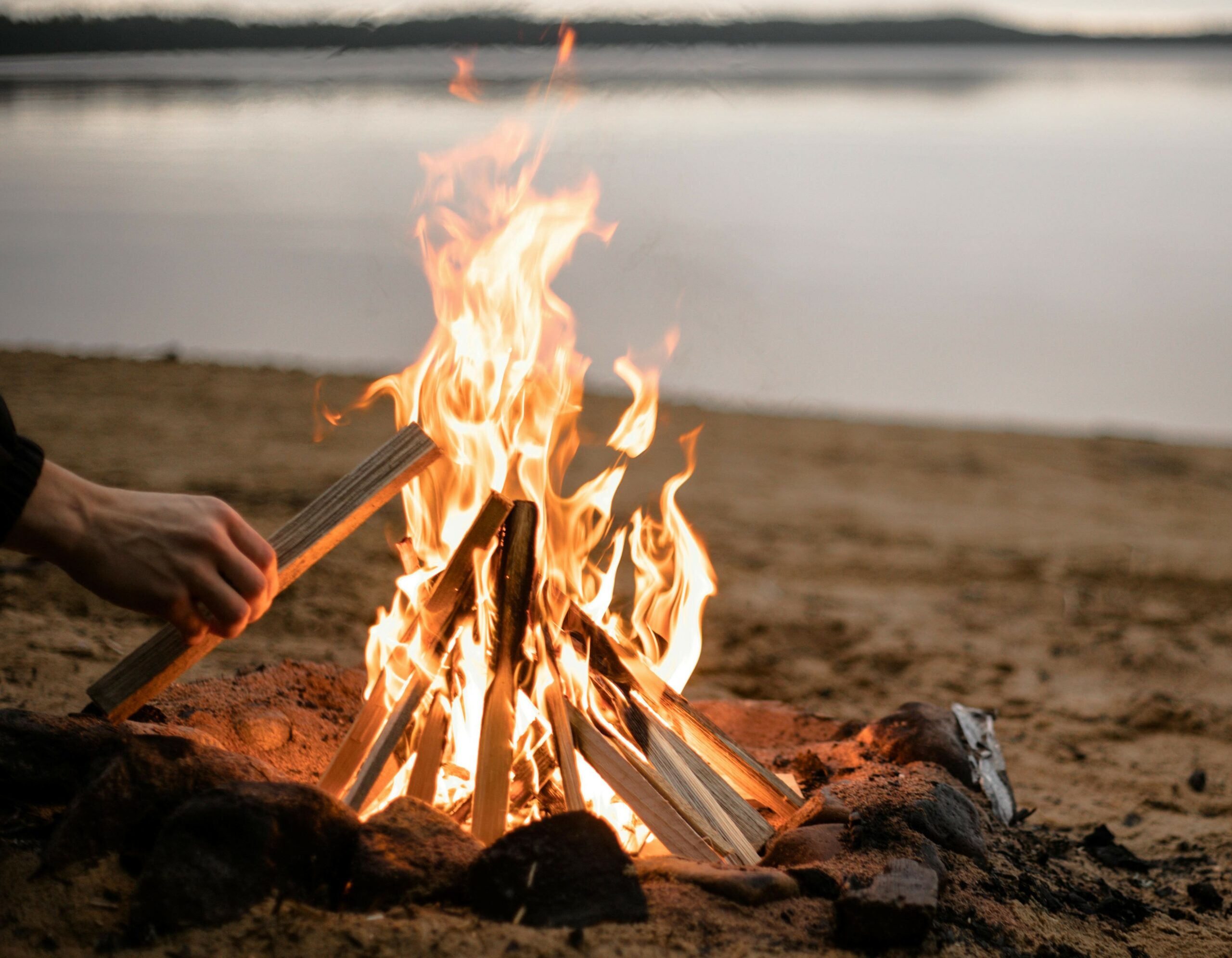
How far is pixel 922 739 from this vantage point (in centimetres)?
292

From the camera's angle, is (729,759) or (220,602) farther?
(729,759)

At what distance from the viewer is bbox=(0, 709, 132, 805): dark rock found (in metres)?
2.09

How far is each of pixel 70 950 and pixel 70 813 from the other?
0.29 metres

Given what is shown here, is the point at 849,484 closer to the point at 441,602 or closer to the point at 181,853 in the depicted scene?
the point at 441,602

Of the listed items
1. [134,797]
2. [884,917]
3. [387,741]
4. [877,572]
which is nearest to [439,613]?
[387,741]

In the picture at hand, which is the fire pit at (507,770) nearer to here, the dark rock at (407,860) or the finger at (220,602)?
the dark rock at (407,860)

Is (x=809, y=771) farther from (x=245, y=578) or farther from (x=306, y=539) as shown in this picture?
(x=245, y=578)

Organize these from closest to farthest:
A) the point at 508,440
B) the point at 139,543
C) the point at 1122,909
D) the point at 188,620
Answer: the point at 139,543 → the point at 188,620 → the point at 1122,909 → the point at 508,440

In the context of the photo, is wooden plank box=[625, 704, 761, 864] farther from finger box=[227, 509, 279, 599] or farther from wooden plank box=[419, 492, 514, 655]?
finger box=[227, 509, 279, 599]

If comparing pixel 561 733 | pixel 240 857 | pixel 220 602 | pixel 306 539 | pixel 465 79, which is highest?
pixel 465 79

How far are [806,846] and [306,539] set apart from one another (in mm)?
1333

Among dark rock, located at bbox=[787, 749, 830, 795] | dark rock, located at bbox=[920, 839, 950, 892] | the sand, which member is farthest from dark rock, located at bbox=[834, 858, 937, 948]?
dark rock, located at bbox=[787, 749, 830, 795]

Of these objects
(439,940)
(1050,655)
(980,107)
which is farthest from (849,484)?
(980,107)

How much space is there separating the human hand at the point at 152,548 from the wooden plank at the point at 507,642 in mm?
619
